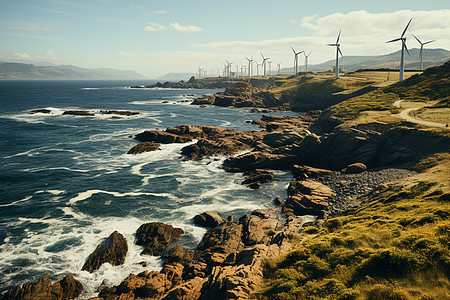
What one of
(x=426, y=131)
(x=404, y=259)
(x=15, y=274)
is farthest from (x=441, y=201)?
(x=15, y=274)

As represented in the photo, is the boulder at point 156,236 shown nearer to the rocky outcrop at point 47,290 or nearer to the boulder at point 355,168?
the rocky outcrop at point 47,290

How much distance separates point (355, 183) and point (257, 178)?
1714cm

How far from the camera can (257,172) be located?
178ft

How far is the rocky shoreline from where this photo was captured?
22.9 metres

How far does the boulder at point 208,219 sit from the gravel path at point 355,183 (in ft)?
52.4

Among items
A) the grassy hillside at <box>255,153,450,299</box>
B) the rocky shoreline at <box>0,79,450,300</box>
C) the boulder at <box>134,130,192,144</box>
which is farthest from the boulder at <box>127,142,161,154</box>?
the grassy hillside at <box>255,153,450,299</box>

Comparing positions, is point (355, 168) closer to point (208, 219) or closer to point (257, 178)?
point (257, 178)

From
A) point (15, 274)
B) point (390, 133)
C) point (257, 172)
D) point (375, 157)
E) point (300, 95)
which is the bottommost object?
point (15, 274)

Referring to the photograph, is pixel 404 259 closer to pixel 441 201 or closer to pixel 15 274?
pixel 441 201

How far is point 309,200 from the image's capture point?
39469 mm

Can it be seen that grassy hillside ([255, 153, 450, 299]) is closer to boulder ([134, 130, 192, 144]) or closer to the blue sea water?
the blue sea water

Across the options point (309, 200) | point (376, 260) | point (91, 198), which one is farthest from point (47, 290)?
point (309, 200)

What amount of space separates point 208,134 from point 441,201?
65.5 metres

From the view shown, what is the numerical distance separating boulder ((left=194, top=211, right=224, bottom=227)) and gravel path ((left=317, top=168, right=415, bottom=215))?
52.4 ft
